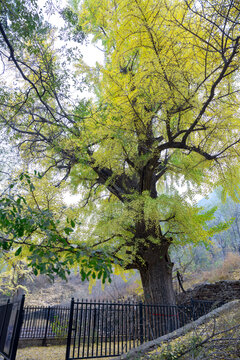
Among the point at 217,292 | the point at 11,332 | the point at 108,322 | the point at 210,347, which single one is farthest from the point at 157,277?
the point at 217,292

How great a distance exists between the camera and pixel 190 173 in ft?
27.5

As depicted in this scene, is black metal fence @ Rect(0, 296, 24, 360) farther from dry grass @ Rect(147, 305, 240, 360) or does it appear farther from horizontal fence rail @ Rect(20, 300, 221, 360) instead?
dry grass @ Rect(147, 305, 240, 360)

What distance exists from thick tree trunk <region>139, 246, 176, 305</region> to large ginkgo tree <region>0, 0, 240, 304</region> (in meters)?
0.03

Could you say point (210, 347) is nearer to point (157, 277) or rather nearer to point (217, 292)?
point (157, 277)

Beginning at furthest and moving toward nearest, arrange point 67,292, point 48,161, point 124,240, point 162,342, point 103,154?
point 67,292
point 48,161
point 124,240
point 103,154
point 162,342

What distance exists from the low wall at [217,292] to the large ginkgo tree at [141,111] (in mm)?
5070

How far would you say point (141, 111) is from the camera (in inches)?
254

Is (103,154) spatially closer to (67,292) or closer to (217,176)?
(217,176)

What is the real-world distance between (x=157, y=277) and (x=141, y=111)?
5487 millimetres

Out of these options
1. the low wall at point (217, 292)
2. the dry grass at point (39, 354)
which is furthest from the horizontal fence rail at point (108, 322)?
the low wall at point (217, 292)

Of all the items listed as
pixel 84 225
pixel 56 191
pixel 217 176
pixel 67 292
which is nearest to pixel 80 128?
pixel 56 191

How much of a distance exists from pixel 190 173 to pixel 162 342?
543 cm

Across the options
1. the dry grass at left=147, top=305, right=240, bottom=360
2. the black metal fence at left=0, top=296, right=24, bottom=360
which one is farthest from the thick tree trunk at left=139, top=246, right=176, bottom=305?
the dry grass at left=147, top=305, right=240, bottom=360

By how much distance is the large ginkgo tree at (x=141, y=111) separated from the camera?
4.78 metres
